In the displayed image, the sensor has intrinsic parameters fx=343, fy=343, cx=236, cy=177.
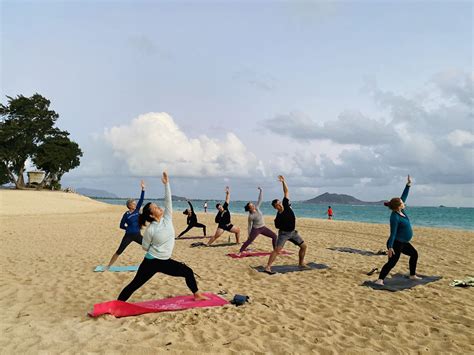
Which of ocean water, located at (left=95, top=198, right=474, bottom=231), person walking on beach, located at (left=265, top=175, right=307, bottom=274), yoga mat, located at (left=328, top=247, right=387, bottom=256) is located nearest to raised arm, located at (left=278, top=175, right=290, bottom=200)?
person walking on beach, located at (left=265, top=175, right=307, bottom=274)

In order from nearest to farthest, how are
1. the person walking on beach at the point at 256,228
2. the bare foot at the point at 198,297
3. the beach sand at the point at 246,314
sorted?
the beach sand at the point at 246,314, the bare foot at the point at 198,297, the person walking on beach at the point at 256,228

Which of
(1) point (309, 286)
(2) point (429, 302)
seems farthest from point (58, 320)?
(2) point (429, 302)

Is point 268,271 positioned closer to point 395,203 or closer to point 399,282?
point 399,282

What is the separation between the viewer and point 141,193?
27.5 feet

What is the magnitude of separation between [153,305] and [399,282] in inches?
219

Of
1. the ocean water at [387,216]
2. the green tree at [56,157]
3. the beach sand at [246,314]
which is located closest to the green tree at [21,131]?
the green tree at [56,157]

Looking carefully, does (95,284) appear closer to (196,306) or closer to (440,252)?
(196,306)

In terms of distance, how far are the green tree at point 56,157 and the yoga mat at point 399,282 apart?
58163mm

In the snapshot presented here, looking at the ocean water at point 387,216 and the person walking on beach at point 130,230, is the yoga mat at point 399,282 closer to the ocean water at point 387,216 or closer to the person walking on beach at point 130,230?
the person walking on beach at point 130,230

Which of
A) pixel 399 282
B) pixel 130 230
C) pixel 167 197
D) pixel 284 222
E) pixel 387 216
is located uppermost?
pixel 167 197

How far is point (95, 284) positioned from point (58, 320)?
7.33 ft

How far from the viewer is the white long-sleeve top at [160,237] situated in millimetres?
5430

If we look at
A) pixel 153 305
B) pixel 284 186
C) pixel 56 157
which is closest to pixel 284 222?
pixel 284 186

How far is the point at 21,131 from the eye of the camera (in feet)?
178
